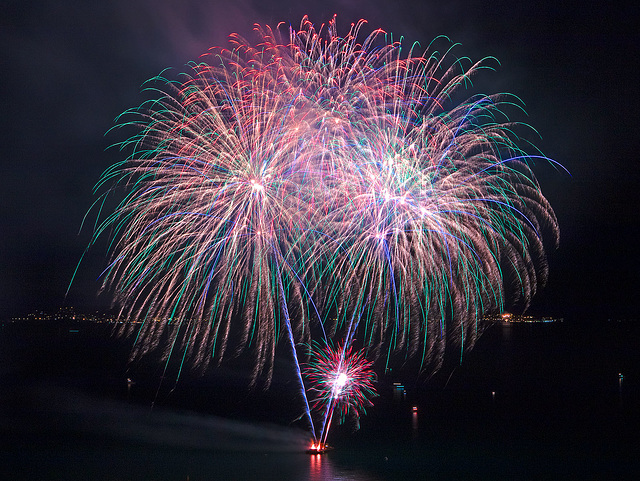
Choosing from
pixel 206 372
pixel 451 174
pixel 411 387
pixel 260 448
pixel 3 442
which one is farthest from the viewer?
pixel 206 372

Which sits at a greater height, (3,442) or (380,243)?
(380,243)

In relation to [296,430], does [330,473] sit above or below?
below

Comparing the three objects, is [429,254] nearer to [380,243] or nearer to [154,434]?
[380,243]

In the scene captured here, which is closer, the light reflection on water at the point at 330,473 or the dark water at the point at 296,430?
the light reflection on water at the point at 330,473

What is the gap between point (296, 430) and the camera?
39531 millimetres

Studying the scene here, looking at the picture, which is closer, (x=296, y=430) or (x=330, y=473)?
(x=330, y=473)

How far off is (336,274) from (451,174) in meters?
5.92

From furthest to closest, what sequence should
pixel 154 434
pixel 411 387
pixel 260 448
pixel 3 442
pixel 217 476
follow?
pixel 411 387 → pixel 154 434 → pixel 3 442 → pixel 260 448 → pixel 217 476

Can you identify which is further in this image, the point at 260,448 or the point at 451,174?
the point at 260,448

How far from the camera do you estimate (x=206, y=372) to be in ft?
282

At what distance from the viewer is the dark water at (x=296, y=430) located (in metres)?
29.4

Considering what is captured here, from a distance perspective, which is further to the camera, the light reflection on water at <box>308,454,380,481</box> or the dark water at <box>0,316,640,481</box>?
the dark water at <box>0,316,640,481</box>

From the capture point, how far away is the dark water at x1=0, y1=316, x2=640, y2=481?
29.4 meters

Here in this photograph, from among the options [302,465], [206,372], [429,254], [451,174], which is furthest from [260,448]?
[206,372]
